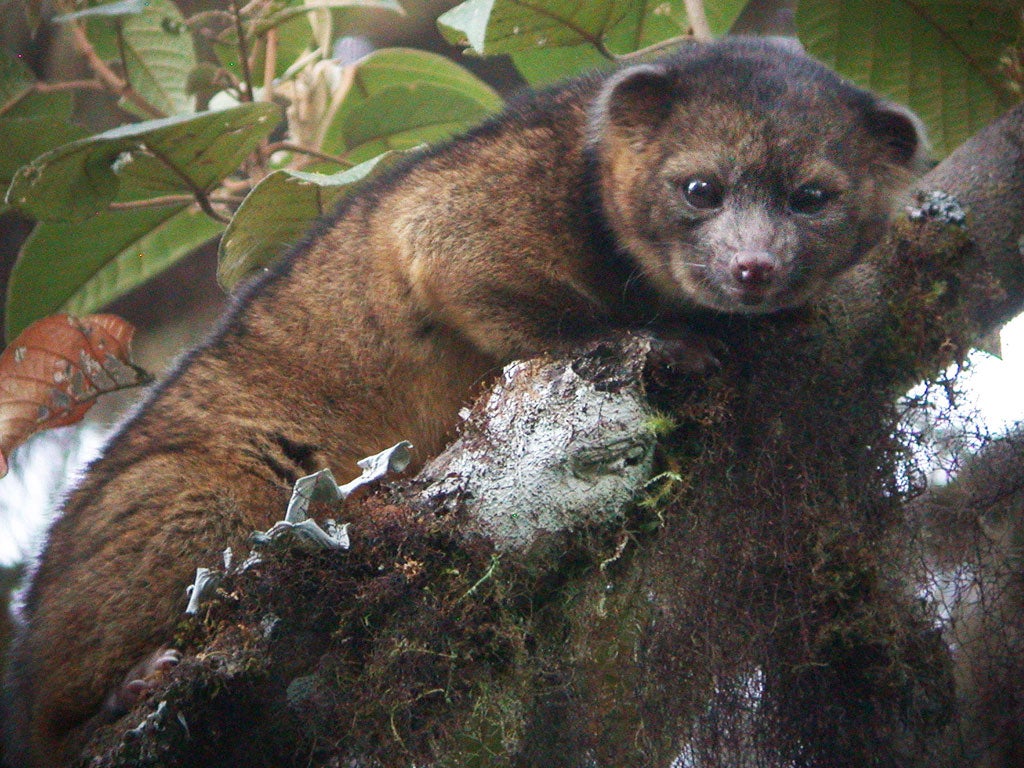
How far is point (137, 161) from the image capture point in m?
3.89

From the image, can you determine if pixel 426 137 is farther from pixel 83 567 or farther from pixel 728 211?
pixel 83 567

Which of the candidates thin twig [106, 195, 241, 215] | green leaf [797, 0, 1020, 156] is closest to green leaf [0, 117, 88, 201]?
thin twig [106, 195, 241, 215]

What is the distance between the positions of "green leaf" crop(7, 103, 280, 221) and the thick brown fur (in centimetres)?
51

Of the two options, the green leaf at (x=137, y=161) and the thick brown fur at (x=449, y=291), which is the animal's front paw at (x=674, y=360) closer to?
the thick brown fur at (x=449, y=291)

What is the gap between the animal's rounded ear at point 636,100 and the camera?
334 centimetres

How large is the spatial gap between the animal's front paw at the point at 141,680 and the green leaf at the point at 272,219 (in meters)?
1.68

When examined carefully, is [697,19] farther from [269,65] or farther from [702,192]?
[269,65]

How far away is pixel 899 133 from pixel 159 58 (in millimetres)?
3315

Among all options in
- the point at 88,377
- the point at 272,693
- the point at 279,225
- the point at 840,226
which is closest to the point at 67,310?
the point at 88,377

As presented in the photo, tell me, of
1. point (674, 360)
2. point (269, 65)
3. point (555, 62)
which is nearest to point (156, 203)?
point (269, 65)

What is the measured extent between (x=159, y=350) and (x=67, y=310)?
275 cm

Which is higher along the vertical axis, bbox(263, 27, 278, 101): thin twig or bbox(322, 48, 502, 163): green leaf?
bbox(263, 27, 278, 101): thin twig

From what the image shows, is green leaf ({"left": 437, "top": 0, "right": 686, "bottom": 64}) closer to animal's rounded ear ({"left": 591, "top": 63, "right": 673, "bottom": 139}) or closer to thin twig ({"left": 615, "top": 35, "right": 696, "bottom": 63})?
thin twig ({"left": 615, "top": 35, "right": 696, "bottom": 63})

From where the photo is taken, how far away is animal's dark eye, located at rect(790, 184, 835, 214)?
312cm
